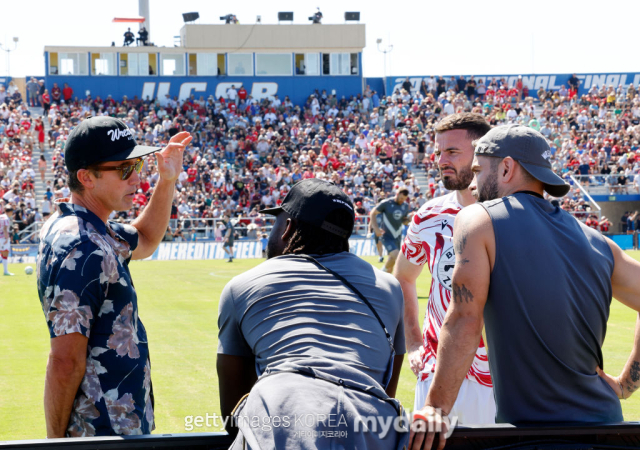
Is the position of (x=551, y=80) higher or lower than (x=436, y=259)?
higher

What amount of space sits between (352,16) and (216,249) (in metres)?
26.1

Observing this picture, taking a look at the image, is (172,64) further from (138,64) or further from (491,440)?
(491,440)

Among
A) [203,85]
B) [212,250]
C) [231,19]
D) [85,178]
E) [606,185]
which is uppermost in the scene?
[231,19]

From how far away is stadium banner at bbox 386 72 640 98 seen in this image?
45.1 meters

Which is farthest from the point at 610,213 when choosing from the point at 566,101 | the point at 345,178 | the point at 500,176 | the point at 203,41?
the point at 500,176

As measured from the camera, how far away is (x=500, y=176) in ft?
9.25

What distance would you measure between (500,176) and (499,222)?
0.34m

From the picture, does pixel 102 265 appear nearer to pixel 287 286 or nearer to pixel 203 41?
pixel 287 286

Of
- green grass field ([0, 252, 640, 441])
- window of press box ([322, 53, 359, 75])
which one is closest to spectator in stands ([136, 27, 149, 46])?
window of press box ([322, 53, 359, 75])

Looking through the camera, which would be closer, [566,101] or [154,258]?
[154,258]

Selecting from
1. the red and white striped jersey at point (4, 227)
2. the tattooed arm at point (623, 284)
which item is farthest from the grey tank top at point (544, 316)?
the red and white striped jersey at point (4, 227)

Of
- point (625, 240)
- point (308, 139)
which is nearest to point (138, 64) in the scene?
point (308, 139)

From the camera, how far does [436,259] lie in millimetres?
4363

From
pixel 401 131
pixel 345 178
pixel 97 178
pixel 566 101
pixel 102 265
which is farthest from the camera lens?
pixel 566 101
